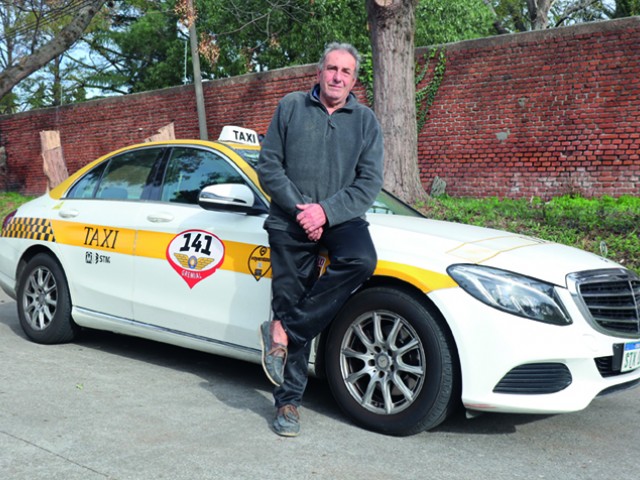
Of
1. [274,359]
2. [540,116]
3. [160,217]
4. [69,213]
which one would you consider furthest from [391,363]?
[540,116]

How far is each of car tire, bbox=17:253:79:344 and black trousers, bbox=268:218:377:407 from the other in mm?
2340

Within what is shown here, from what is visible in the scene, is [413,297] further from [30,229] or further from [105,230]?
[30,229]

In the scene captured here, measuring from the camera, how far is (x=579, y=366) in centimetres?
364

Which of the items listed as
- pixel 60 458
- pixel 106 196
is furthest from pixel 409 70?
pixel 60 458

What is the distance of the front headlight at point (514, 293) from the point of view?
3.64 meters

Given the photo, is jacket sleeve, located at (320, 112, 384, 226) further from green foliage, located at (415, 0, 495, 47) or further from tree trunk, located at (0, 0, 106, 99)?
green foliage, located at (415, 0, 495, 47)

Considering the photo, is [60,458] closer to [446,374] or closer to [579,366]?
[446,374]

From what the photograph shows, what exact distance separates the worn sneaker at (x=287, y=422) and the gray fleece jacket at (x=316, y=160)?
3.18 feet

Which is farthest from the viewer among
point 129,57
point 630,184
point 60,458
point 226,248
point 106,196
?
point 129,57

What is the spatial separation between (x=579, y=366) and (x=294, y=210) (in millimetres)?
1611

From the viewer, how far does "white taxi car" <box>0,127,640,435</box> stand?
364 cm

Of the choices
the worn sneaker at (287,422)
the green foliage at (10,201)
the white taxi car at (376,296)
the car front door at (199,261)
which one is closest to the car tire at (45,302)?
the white taxi car at (376,296)

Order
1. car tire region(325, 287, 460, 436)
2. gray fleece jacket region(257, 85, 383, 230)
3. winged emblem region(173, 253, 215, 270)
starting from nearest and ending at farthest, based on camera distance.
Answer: car tire region(325, 287, 460, 436) → gray fleece jacket region(257, 85, 383, 230) → winged emblem region(173, 253, 215, 270)

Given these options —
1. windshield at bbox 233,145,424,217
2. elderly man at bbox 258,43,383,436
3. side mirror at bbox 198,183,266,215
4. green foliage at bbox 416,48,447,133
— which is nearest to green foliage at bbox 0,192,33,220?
green foliage at bbox 416,48,447,133
